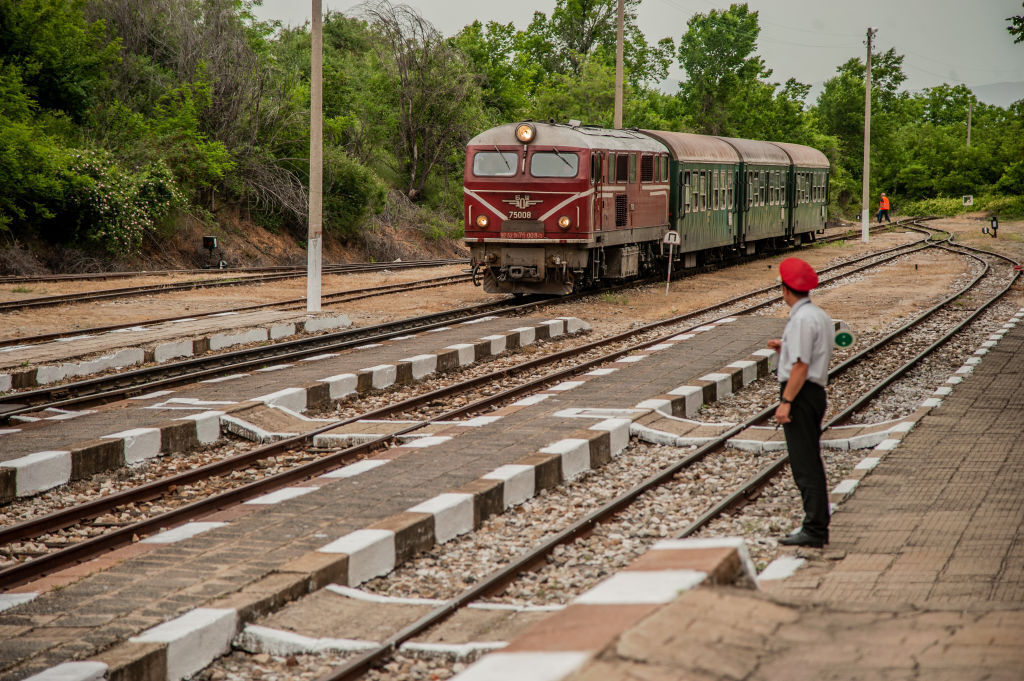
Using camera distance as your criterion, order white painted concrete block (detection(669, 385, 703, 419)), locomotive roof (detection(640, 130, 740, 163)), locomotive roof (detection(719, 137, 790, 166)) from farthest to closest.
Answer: locomotive roof (detection(719, 137, 790, 166)), locomotive roof (detection(640, 130, 740, 163)), white painted concrete block (detection(669, 385, 703, 419))

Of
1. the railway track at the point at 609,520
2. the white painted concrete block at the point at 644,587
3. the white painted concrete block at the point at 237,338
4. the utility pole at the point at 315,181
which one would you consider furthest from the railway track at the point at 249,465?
the white painted concrete block at the point at 644,587

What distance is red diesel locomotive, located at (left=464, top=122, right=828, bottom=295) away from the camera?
21078 millimetres

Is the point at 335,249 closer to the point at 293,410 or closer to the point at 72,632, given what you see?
the point at 293,410

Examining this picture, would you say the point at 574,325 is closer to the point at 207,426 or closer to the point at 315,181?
the point at 315,181

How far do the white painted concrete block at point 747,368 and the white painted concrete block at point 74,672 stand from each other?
1040 centimetres

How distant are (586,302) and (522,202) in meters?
2.58

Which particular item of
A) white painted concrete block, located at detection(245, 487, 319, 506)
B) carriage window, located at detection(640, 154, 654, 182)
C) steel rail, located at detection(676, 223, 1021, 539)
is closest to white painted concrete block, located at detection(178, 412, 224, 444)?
white painted concrete block, located at detection(245, 487, 319, 506)

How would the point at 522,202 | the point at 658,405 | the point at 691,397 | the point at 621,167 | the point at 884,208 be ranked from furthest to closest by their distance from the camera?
the point at 884,208
the point at 621,167
the point at 522,202
the point at 691,397
the point at 658,405

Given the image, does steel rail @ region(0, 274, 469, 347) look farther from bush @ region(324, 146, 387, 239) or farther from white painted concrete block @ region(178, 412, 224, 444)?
bush @ region(324, 146, 387, 239)

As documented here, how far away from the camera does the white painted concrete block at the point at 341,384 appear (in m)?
13.0

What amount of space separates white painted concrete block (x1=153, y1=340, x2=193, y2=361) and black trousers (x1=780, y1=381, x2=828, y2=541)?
413 inches

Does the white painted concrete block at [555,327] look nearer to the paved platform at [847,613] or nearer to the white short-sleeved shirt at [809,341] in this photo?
the paved platform at [847,613]

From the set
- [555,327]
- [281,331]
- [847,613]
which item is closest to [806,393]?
[847,613]

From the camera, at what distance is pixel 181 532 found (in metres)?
7.77
